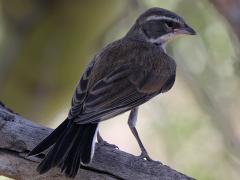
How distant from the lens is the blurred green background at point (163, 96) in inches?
336

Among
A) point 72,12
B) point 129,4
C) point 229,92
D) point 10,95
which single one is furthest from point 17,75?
point 229,92

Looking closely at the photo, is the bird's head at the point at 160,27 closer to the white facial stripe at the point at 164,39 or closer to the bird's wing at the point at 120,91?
the white facial stripe at the point at 164,39

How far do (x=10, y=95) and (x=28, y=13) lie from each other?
92 cm

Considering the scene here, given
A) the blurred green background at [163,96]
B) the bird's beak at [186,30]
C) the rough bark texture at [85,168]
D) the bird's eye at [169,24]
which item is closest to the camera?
the rough bark texture at [85,168]

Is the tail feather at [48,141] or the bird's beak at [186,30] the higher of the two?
the bird's beak at [186,30]

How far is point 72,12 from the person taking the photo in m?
8.50

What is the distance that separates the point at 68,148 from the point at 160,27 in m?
2.19

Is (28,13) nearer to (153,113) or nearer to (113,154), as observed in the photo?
(153,113)

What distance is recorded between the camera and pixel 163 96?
32.9ft

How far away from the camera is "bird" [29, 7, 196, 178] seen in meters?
5.76

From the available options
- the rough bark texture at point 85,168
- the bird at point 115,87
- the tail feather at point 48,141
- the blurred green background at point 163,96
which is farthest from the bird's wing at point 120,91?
the blurred green background at point 163,96

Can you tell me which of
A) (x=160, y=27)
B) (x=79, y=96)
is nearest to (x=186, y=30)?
(x=160, y=27)

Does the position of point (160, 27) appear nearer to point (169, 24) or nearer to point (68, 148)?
point (169, 24)

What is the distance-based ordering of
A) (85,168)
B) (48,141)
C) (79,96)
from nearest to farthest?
1. (48,141)
2. (85,168)
3. (79,96)
